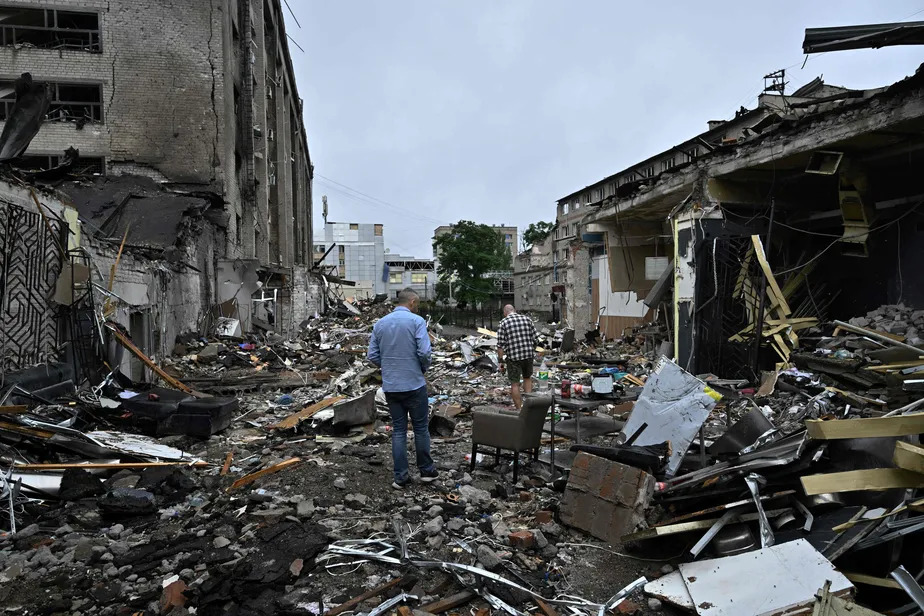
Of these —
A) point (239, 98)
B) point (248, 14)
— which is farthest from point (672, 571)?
point (248, 14)

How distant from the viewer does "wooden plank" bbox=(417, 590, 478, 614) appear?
2.93m

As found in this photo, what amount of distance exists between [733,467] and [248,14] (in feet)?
75.9

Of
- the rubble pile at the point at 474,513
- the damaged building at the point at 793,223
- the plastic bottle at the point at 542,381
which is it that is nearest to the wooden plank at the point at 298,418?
the rubble pile at the point at 474,513

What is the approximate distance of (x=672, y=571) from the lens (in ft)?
10.9

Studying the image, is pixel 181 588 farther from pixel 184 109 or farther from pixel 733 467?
pixel 184 109

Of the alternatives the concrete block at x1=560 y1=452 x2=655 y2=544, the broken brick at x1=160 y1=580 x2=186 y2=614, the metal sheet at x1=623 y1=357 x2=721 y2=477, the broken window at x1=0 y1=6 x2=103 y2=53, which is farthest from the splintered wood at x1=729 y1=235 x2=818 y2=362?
the broken window at x1=0 y1=6 x2=103 y2=53

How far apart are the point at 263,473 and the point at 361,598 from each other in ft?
8.21

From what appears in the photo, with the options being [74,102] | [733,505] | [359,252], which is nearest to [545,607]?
[733,505]

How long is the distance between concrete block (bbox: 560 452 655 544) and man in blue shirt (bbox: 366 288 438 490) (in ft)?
4.79

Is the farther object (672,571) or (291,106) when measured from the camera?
(291,106)

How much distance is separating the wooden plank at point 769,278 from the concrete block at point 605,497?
23.1 feet

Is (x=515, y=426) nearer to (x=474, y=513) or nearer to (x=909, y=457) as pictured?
(x=474, y=513)

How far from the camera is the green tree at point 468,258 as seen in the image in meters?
44.8

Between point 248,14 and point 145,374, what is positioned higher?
point 248,14
